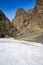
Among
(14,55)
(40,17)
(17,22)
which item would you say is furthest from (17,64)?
(17,22)

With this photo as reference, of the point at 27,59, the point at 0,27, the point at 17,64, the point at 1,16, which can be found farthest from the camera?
the point at 1,16

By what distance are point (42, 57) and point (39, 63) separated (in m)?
0.34

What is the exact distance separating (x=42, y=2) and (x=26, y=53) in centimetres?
796

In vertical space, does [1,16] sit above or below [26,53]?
above

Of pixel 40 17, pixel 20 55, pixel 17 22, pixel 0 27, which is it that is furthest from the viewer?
pixel 17 22

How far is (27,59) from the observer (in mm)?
2852

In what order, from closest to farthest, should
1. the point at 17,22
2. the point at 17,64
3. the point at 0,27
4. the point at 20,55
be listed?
the point at 17,64 → the point at 20,55 → the point at 0,27 → the point at 17,22

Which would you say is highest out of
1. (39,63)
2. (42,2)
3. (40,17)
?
(42,2)

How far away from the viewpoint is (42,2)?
10586 mm

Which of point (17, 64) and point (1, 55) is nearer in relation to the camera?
point (17, 64)

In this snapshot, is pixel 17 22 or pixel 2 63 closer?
pixel 2 63

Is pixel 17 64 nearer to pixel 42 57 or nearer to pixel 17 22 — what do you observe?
pixel 42 57

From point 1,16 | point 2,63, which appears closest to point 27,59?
point 2,63

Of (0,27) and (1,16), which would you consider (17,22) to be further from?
(0,27)
